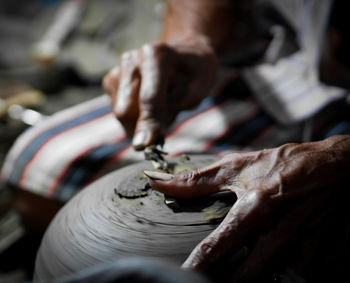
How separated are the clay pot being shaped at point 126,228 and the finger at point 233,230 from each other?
6cm

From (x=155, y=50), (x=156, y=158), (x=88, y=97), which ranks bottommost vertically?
(x=88, y=97)

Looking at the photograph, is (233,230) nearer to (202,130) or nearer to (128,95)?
(128,95)

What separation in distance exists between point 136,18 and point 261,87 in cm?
130

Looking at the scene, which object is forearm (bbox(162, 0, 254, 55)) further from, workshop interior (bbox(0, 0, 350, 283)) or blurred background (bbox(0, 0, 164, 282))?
blurred background (bbox(0, 0, 164, 282))

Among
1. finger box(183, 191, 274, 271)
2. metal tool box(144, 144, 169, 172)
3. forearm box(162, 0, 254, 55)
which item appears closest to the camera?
finger box(183, 191, 274, 271)

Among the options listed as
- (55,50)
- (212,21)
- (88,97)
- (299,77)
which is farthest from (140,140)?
(55,50)

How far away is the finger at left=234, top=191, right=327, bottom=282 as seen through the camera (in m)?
0.63

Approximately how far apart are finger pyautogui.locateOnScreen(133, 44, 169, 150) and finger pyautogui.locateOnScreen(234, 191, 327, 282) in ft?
1.07

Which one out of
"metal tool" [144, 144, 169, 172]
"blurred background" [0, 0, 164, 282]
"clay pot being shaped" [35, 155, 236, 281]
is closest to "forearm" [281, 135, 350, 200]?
"clay pot being shaped" [35, 155, 236, 281]

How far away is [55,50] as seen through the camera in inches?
123

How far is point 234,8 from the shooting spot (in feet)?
5.42

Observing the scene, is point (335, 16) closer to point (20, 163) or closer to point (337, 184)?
point (337, 184)

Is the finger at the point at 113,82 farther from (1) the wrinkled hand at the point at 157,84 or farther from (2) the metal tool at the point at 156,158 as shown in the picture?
(2) the metal tool at the point at 156,158

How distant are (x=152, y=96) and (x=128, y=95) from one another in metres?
0.07
